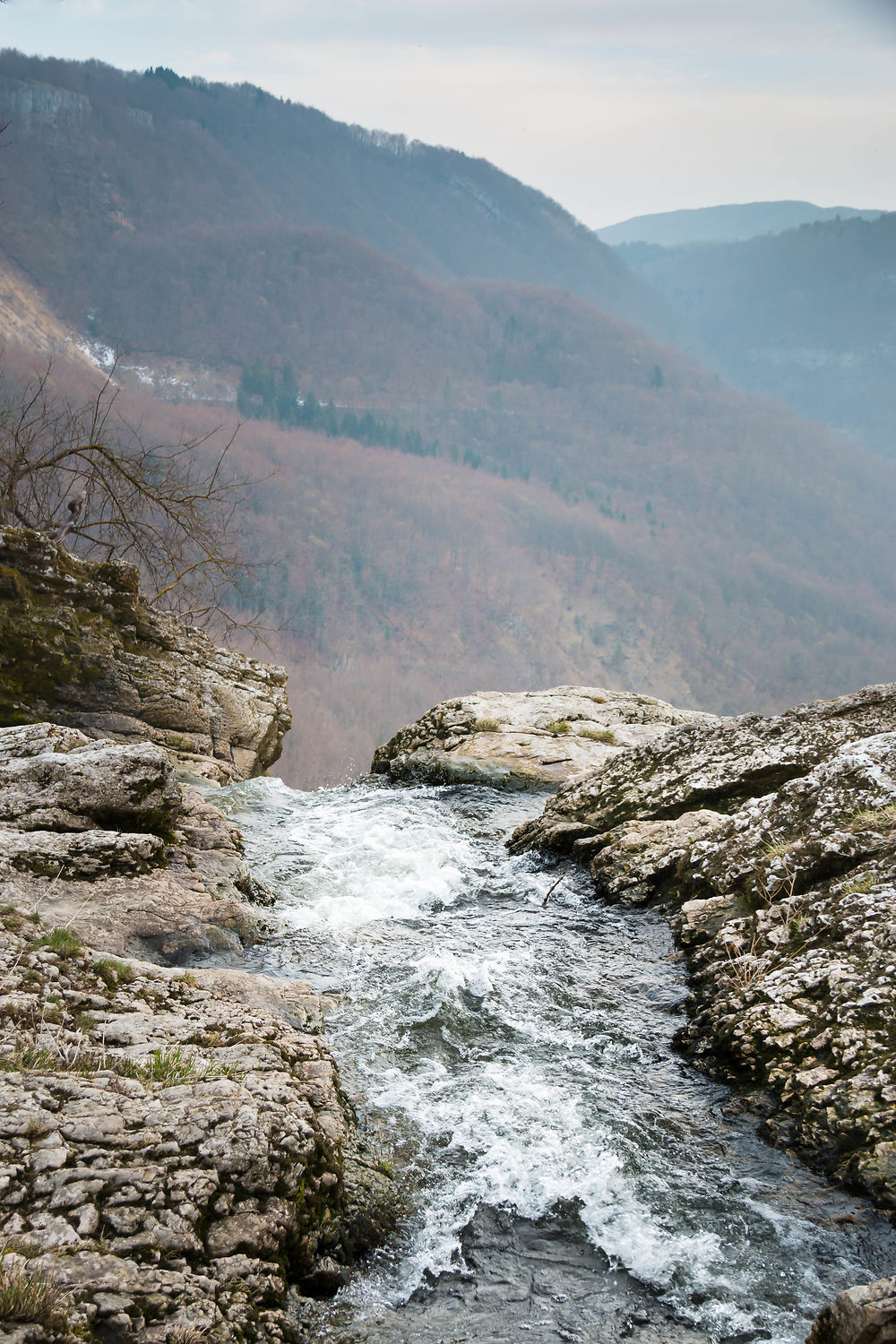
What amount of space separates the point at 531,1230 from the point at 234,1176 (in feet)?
5.93

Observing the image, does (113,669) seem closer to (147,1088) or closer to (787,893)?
(147,1088)

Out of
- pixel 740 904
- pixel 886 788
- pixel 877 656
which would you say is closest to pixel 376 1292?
pixel 740 904

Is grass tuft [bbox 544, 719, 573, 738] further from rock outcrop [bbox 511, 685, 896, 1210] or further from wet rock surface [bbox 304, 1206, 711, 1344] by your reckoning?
wet rock surface [bbox 304, 1206, 711, 1344]

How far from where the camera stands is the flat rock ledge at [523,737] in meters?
14.1

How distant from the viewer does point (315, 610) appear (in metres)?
143

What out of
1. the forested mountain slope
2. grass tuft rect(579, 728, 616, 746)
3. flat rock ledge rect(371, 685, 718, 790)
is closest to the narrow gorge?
flat rock ledge rect(371, 685, 718, 790)

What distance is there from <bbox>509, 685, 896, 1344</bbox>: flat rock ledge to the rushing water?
30 cm

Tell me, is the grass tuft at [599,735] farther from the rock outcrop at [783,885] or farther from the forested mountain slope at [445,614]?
the forested mountain slope at [445,614]

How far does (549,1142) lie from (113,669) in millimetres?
9519

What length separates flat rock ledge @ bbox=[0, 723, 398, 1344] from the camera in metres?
3.07

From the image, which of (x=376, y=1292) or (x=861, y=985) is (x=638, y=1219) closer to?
A: (x=376, y=1292)

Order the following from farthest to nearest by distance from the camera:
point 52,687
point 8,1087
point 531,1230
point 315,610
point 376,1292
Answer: point 315,610
point 52,687
point 531,1230
point 376,1292
point 8,1087

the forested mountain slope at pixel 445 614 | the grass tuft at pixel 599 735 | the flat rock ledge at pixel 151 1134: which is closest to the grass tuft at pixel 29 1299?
the flat rock ledge at pixel 151 1134

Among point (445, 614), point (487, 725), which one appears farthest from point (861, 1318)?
point (445, 614)
